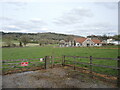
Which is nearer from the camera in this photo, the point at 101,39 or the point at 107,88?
the point at 107,88

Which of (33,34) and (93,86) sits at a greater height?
(33,34)

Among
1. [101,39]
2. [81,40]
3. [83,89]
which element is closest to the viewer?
[83,89]

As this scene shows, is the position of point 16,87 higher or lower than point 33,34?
lower

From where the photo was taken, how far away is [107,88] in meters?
4.12

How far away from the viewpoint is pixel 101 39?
7256cm

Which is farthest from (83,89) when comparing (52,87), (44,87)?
(44,87)

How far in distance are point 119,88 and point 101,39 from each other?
75049 millimetres

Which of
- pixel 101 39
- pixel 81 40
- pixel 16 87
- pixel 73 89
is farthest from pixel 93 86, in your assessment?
pixel 101 39

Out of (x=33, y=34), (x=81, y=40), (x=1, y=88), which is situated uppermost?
(x=33, y=34)

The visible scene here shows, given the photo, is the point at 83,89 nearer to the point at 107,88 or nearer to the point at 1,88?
the point at 107,88

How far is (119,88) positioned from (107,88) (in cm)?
53

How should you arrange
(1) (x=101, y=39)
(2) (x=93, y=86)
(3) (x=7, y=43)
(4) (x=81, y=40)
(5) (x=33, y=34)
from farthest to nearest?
(5) (x=33, y=34)
(1) (x=101, y=39)
(4) (x=81, y=40)
(3) (x=7, y=43)
(2) (x=93, y=86)

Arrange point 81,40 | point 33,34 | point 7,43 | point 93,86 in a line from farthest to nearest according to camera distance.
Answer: point 33,34 → point 81,40 → point 7,43 → point 93,86

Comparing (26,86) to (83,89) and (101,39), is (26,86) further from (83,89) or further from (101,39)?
(101,39)
